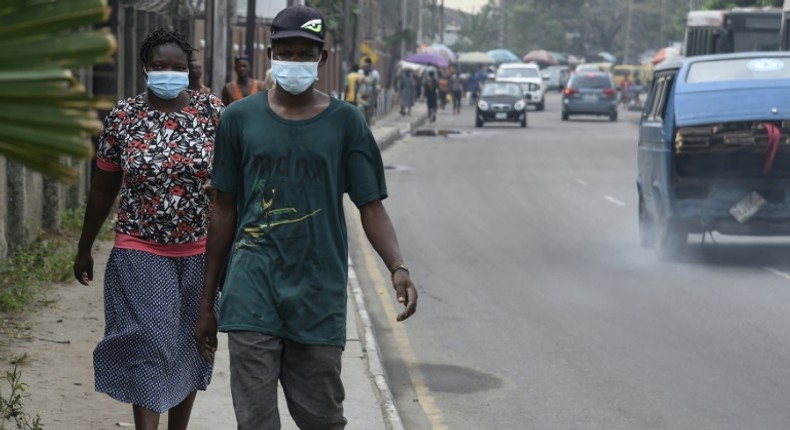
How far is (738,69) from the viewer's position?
570 inches

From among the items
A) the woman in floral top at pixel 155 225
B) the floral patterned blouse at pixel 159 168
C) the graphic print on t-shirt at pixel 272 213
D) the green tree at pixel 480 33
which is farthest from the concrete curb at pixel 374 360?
the green tree at pixel 480 33

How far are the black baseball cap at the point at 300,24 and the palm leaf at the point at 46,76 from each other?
108 inches

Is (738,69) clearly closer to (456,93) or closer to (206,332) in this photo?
(206,332)

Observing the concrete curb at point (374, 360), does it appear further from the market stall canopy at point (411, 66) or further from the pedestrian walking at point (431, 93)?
the market stall canopy at point (411, 66)

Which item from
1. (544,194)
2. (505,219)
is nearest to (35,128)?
(505,219)

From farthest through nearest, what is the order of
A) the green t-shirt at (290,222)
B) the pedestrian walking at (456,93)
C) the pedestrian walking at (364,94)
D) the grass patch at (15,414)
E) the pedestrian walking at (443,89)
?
the pedestrian walking at (443,89), the pedestrian walking at (456,93), the pedestrian walking at (364,94), the grass patch at (15,414), the green t-shirt at (290,222)

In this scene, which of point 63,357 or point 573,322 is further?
point 573,322

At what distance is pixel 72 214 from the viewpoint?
13992 millimetres

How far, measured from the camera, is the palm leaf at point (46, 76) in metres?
1.86

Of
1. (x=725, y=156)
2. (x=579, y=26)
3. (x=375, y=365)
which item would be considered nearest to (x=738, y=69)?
(x=725, y=156)

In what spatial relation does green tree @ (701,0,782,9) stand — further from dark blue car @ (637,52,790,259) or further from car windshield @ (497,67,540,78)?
dark blue car @ (637,52,790,259)

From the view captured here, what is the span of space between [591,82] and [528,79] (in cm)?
1072

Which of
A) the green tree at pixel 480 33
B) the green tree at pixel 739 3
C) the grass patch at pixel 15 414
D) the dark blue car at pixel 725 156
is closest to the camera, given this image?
the grass patch at pixel 15 414

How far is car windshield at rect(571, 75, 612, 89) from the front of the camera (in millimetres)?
50844
